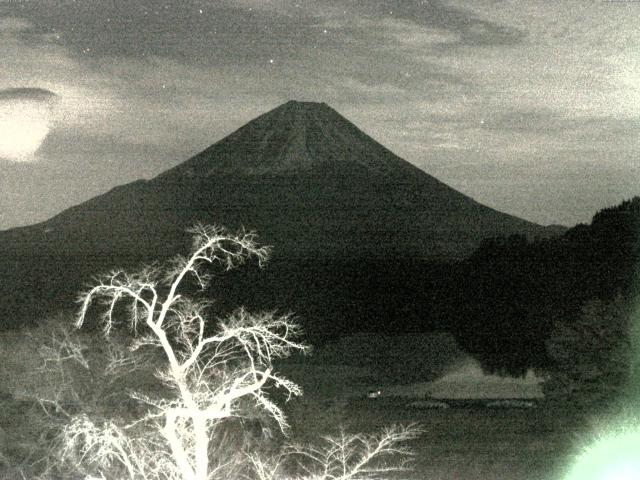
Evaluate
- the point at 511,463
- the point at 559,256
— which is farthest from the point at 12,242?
the point at 511,463

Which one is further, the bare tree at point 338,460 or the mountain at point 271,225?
the mountain at point 271,225

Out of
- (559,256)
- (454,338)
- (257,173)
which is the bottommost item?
(454,338)

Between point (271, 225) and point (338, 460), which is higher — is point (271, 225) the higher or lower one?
the higher one

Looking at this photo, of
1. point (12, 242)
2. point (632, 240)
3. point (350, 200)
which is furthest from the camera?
point (350, 200)

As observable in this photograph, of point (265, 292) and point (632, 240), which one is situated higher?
point (632, 240)

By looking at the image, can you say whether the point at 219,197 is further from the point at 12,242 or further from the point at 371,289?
the point at 371,289

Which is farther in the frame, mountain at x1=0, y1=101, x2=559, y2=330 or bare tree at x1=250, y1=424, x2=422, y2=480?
mountain at x1=0, y1=101, x2=559, y2=330

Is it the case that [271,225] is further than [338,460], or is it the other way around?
[271,225]

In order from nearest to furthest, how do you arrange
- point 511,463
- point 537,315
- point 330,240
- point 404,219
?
point 511,463 < point 537,315 < point 330,240 < point 404,219
